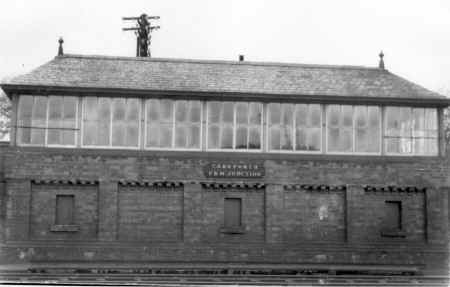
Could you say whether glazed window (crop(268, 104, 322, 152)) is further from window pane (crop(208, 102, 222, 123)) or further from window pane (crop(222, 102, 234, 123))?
window pane (crop(208, 102, 222, 123))

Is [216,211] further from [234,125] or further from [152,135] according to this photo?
[152,135]

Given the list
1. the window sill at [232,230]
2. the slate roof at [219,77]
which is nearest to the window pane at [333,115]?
the slate roof at [219,77]

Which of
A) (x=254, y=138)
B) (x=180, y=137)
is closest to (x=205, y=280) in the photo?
(x=180, y=137)

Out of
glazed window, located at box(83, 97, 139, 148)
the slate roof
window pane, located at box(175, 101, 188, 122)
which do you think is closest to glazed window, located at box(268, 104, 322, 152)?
the slate roof

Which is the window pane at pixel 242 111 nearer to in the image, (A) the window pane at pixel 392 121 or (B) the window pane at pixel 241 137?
(B) the window pane at pixel 241 137

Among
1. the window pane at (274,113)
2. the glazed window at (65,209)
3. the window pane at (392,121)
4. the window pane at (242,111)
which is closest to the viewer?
the glazed window at (65,209)

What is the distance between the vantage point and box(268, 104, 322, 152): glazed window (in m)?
25.3

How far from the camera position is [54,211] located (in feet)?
79.7

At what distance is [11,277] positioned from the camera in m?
20.6

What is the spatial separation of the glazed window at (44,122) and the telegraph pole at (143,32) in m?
17.2

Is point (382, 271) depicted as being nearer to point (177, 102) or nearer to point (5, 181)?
point (177, 102)

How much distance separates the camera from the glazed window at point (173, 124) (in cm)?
2489

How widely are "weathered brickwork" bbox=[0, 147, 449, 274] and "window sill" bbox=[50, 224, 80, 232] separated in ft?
0.58

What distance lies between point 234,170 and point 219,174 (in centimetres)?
57
